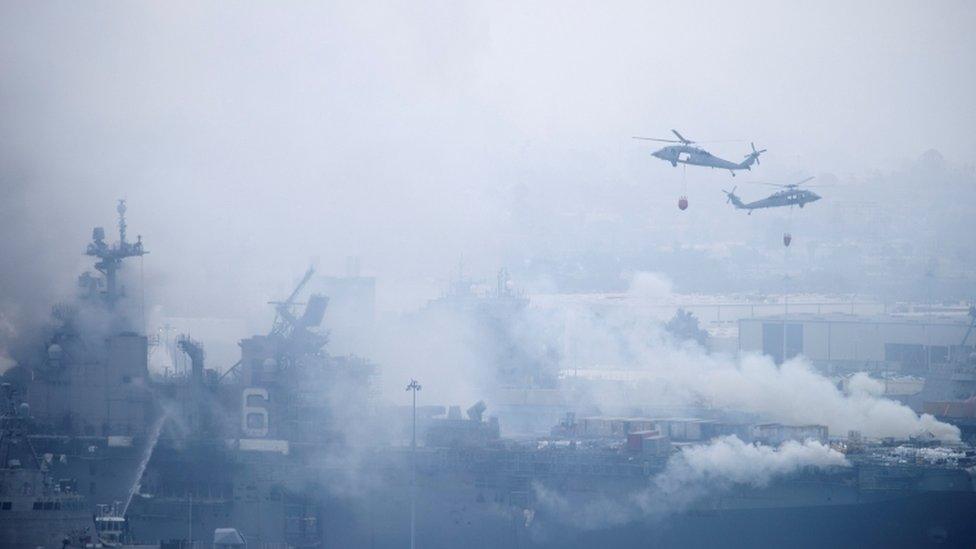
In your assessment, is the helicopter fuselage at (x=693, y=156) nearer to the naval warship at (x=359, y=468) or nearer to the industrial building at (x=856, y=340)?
the naval warship at (x=359, y=468)

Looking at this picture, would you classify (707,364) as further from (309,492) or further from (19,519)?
(19,519)

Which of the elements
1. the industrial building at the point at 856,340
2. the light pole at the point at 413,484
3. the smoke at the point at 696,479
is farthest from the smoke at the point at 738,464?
the industrial building at the point at 856,340

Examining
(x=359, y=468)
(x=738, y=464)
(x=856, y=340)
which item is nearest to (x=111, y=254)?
(x=359, y=468)

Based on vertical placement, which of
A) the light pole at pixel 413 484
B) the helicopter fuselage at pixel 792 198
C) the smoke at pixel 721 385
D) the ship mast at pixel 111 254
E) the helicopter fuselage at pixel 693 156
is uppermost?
the helicopter fuselage at pixel 693 156

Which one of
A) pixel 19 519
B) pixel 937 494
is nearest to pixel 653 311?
pixel 937 494

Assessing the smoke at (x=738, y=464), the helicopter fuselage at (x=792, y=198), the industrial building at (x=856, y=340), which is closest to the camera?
the smoke at (x=738, y=464)

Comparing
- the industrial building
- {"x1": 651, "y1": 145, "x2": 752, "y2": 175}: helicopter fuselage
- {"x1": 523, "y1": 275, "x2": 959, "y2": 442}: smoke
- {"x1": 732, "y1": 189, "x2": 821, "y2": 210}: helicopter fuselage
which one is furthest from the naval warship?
the industrial building

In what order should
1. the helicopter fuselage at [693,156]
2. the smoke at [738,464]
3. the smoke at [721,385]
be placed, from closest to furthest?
the smoke at [738,464], the helicopter fuselage at [693,156], the smoke at [721,385]

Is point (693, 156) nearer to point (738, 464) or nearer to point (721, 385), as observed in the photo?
point (738, 464)
